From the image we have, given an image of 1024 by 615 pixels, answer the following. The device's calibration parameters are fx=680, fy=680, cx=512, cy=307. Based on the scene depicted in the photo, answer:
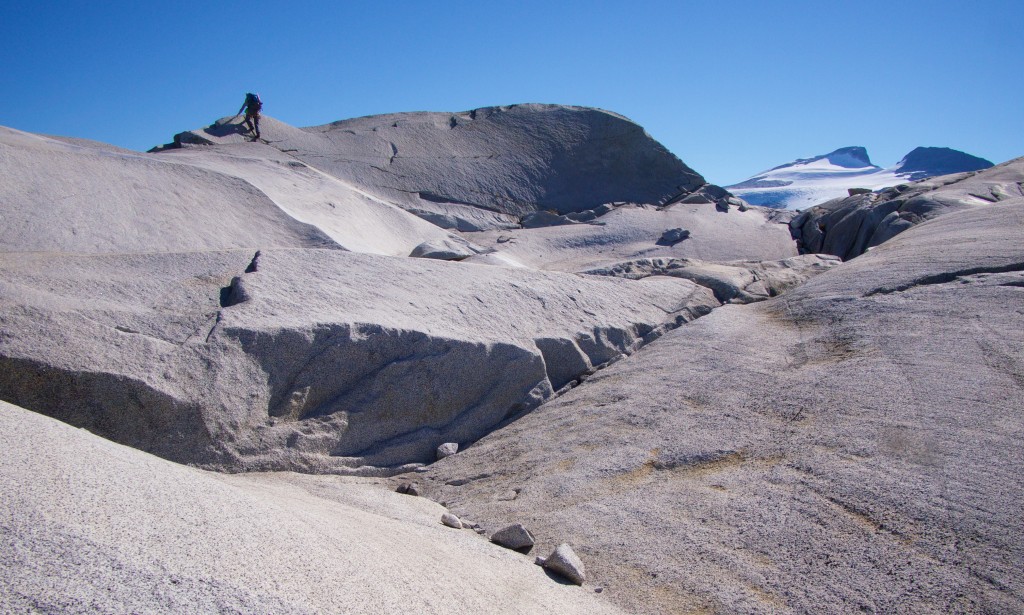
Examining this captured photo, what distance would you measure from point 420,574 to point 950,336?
288 cm

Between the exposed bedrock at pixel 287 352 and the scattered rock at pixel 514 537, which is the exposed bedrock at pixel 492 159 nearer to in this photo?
the exposed bedrock at pixel 287 352

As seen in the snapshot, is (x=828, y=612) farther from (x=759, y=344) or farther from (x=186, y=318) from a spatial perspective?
(x=186, y=318)

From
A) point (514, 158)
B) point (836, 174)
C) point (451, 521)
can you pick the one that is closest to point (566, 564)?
point (451, 521)

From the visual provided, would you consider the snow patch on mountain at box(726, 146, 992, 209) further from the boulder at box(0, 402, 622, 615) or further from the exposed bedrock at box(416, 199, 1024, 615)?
the boulder at box(0, 402, 622, 615)

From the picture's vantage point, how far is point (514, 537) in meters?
2.32

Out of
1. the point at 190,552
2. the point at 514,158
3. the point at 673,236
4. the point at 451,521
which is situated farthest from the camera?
the point at 514,158

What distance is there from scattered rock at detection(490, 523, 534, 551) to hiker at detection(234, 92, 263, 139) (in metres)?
8.34

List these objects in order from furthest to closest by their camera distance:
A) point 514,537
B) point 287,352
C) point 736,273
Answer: point 736,273 → point 287,352 → point 514,537

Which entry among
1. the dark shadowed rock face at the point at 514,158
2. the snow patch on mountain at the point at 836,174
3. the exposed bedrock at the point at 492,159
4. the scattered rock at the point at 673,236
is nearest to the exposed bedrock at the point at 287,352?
the scattered rock at the point at 673,236

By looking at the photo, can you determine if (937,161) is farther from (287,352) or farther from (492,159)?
(287,352)

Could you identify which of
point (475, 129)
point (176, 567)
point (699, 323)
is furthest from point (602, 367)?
point (475, 129)

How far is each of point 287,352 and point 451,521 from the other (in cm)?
119

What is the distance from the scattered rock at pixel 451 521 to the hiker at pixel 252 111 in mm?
8084

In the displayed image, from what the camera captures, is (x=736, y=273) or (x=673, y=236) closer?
(x=736, y=273)
